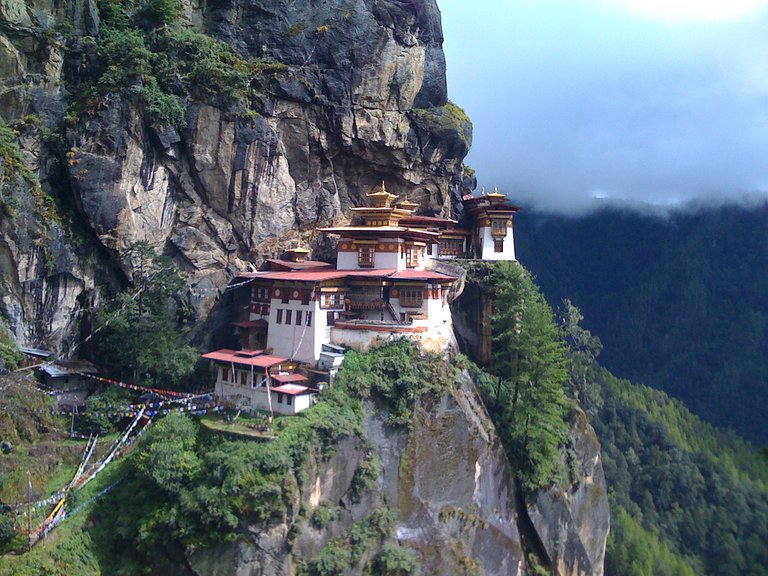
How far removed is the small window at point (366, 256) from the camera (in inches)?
1259

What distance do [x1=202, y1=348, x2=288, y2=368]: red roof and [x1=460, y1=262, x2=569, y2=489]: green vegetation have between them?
428 inches

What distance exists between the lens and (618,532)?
143 feet

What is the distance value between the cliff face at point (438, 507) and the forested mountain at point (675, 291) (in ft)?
106

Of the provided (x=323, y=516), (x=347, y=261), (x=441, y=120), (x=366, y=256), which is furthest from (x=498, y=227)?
(x=323, y=516)

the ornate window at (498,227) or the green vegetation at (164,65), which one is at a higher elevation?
the green vegetation at (164,65)

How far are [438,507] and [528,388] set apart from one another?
26.4ft

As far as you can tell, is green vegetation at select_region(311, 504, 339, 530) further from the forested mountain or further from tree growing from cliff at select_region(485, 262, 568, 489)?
the forested mountain

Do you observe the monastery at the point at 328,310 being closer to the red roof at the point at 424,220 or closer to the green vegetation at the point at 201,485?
the red roof at the point at 424,220

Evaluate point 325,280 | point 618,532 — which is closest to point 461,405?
point 325,280

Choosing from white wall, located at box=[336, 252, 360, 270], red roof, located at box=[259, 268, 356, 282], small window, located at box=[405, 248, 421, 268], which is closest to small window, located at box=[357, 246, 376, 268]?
white wall, located at box=[336, 252, 360, 270]

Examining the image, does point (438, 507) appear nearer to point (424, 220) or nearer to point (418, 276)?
point (418, 276)

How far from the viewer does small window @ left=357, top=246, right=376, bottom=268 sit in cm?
3199

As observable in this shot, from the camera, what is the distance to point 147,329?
93.2 feet

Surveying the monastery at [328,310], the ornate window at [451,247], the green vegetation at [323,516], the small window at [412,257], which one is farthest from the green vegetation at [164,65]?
the green vegetation at [323,516]
